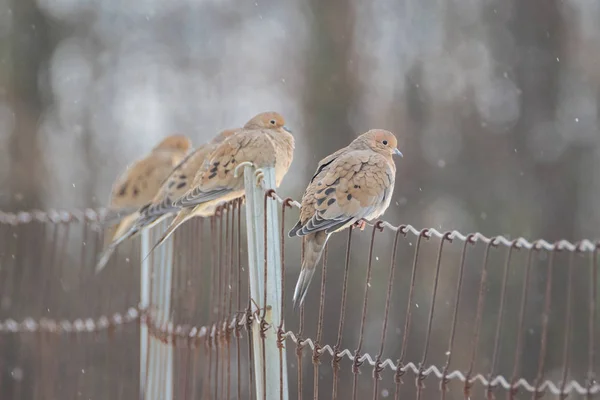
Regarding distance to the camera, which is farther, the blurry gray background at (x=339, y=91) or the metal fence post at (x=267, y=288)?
the blurry gray background at (x=339, y=91)

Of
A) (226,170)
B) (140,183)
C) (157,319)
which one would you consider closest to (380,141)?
(226,170)

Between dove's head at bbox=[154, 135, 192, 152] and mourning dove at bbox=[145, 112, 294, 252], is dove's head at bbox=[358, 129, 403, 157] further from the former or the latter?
dove's head at bbox=[154, 135, 192, 152]

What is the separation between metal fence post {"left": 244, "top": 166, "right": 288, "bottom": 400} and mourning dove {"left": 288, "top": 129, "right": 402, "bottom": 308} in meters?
0.09

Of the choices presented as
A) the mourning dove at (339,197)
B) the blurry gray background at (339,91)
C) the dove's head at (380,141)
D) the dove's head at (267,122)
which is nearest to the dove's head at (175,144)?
the dove's head at (267,122)

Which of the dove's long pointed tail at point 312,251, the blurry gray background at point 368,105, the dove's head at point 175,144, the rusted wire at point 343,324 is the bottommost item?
the rusted wire at point 343,324

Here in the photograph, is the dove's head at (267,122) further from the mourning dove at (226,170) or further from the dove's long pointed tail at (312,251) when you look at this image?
the dove's long pointed tail at (312,251)

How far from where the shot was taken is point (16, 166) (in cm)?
1318

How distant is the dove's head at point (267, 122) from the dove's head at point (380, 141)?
2.54 ft

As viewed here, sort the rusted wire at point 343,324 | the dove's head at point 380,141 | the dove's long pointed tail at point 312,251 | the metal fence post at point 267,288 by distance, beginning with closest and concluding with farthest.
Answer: the rusted wire at point 343,324
the metal fence post at point 267,288
the dove's long pointed tail at point 312,251
the dove's head at point 380,141

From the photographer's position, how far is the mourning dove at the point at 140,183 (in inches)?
240

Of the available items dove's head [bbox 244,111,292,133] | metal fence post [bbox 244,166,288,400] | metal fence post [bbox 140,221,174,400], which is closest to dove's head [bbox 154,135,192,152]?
dove's head [bbox 244,111,292,133]

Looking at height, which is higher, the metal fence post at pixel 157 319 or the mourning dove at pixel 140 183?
the mourning dove at pixel 140 183

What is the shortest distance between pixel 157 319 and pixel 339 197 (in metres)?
1.44

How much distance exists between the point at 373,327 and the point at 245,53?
4810 mm
